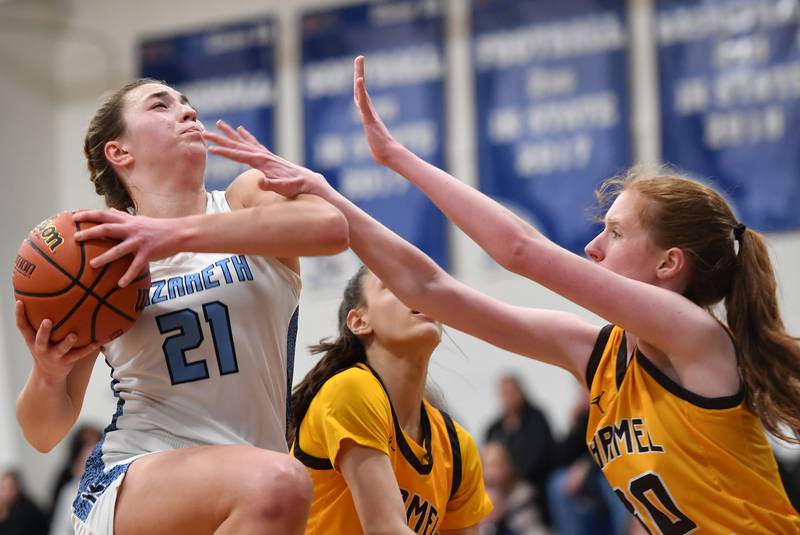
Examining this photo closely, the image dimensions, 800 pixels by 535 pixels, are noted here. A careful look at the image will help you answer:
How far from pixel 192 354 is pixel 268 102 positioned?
7.56 m

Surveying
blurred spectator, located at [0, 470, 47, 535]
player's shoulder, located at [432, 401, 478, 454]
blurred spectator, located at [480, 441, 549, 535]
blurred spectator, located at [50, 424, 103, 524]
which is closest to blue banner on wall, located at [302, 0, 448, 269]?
blurred spectator, located at [480, 441, 549, 535]

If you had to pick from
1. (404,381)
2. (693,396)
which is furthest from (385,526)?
(693,396)

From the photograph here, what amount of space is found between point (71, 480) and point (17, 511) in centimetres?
60

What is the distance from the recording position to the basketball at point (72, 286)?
2.85m

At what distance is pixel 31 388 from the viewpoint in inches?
128

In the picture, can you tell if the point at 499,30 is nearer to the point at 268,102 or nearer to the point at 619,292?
the point at 268,102

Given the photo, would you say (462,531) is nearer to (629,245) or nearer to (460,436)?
(460,436)

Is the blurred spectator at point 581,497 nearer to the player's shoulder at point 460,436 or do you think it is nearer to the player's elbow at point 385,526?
the player's shoulder at point 460,436

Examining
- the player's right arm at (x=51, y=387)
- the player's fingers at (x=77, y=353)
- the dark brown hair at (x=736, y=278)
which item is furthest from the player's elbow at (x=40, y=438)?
the dark brown hair at (x=736, y=278)

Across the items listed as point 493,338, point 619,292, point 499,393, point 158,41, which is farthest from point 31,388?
point 158,41

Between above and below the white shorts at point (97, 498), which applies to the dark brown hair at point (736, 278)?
above

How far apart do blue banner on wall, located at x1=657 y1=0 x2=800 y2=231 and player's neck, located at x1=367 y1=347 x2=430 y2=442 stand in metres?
4.96

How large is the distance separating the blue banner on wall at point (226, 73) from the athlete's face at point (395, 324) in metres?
6.41

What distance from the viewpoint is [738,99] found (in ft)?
28.0
